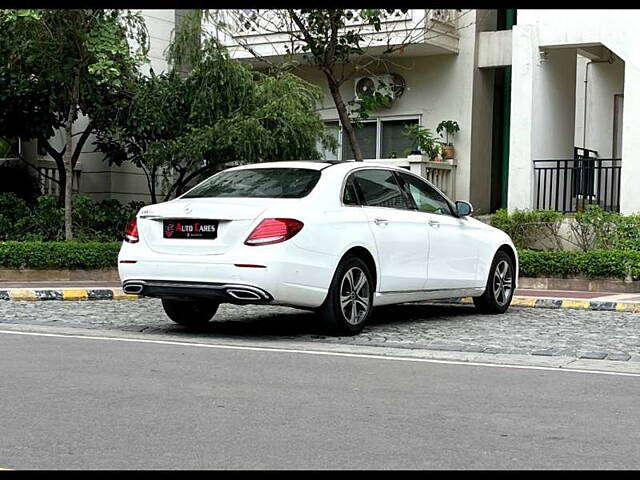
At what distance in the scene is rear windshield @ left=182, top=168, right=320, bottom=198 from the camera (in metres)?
10.7

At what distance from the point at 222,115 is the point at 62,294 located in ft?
16.5

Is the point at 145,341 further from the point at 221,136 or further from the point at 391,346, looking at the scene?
Result: the point at 221,136

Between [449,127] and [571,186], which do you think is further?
[449,127]

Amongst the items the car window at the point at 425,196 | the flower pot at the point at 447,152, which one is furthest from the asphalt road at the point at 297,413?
the flower pot at the point at 447,152

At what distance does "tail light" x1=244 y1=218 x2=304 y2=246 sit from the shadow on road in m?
1.11

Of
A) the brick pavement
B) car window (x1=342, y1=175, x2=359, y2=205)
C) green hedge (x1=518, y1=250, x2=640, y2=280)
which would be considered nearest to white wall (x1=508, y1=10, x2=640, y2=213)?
green hedge (x1=518, y1=250, x2=640, y2=280)

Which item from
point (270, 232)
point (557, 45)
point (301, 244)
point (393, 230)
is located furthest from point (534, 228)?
point (270, 232)

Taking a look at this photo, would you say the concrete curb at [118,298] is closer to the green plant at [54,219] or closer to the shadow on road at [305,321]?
the shadow on road at [305,321]

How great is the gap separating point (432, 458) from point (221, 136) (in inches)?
488

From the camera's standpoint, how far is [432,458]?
5.63 metres

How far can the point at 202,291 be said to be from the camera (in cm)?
1005

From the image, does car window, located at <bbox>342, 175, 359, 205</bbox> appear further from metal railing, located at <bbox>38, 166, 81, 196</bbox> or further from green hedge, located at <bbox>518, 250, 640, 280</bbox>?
Answer: metal railing, located at <bbox>38, 166, 81, 196</bbox>

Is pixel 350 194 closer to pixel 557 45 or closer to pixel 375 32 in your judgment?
pixel 557 45

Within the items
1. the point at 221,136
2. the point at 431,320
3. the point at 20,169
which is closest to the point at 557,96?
the point at 221,136
